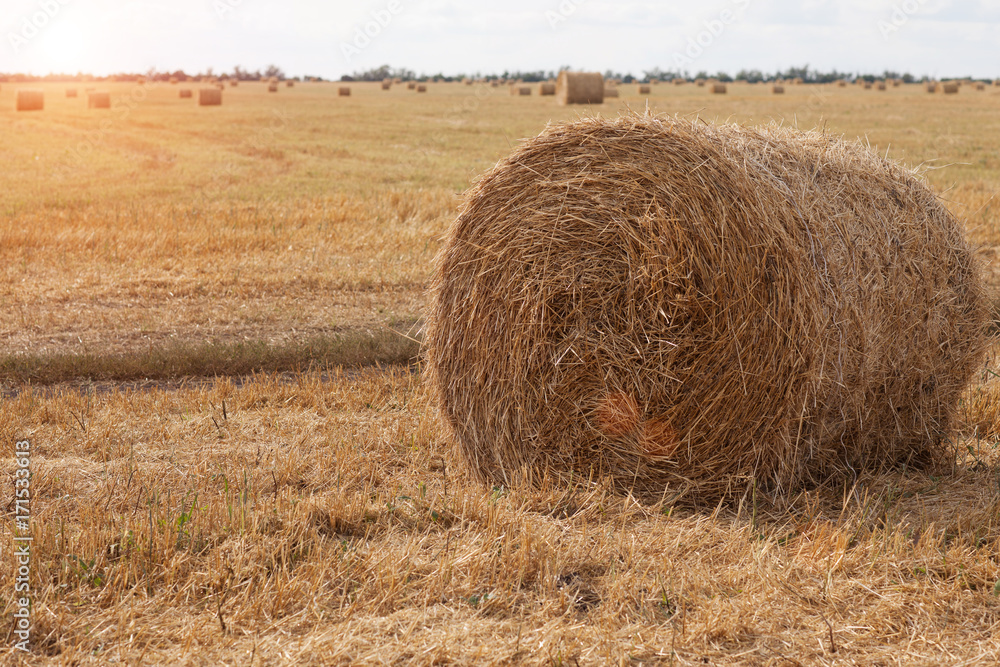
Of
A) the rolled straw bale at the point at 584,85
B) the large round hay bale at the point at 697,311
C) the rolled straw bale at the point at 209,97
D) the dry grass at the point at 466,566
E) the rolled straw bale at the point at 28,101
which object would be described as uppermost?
the rolled straw bale at the point at 584,85

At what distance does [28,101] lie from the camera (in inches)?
1356

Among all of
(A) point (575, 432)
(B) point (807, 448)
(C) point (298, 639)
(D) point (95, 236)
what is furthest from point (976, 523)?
(D) point (95, 236)

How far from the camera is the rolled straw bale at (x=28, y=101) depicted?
3431cm

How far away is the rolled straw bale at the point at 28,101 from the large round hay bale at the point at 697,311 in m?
35.3

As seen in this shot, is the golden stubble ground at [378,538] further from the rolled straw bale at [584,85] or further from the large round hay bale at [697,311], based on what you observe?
the rolled straw bale at [584,85]

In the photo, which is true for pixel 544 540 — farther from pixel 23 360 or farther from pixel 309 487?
pixel 23 360

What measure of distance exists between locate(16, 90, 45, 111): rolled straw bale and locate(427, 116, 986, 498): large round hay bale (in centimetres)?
3527

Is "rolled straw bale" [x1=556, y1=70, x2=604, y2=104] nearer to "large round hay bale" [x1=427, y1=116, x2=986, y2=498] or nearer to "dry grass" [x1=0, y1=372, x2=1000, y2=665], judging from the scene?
"large round hay bale" [x1=427, y1=116, x2=986, y2=498]

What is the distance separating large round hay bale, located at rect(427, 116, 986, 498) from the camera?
4492 mm

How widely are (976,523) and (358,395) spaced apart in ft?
13.3

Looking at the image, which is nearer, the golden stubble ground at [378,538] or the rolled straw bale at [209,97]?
the golden stubble ground at [378,538]

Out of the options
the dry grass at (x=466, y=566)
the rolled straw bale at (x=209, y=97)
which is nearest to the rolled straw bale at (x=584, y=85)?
the rolled straw bale at (x=209, y=97)

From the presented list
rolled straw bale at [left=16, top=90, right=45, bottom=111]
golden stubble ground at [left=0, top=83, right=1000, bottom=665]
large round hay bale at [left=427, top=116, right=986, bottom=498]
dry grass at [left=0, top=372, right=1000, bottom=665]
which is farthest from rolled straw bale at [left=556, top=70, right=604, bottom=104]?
dry grass at [left=0, top=372, right=1000, bottom=665]

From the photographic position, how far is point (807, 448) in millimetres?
4766
